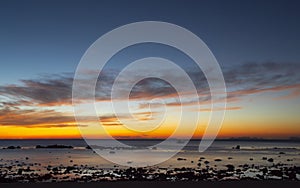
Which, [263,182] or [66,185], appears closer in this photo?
[66,185]

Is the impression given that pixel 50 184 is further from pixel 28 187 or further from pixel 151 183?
pixel 151 183

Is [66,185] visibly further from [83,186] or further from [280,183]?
[280,183]

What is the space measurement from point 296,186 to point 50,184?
4.24m

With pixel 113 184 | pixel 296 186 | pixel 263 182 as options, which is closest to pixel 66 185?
pixel 113 184

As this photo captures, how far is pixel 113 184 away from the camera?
6.00 metres

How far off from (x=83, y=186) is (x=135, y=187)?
0.89 m

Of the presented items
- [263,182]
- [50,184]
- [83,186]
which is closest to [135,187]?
[83,186]

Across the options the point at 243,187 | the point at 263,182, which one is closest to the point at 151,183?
the point at 243,187

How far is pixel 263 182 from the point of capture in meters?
6.30

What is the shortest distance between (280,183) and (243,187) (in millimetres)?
754

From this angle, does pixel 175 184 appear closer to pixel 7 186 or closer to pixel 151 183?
pixel 151 183

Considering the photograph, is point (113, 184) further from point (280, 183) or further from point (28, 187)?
point (280, 183)

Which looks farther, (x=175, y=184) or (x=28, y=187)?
(x=175, y=184)

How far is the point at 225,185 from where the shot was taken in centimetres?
600
